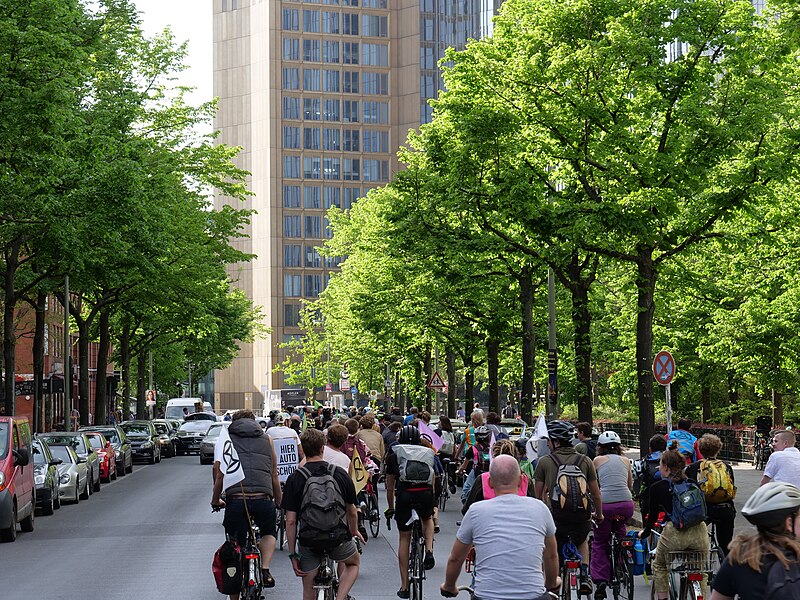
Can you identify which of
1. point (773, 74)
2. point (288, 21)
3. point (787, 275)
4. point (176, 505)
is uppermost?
point (288, 21)

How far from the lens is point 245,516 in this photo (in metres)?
11.4

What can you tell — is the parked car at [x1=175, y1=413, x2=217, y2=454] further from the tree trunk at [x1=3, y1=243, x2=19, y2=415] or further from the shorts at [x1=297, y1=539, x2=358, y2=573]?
the shorts at [x1=297, y1=539, x2=358, y2=573]

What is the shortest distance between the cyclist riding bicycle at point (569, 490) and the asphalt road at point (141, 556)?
9.76ft

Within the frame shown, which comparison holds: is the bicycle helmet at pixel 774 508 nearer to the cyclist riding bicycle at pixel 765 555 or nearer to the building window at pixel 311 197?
the cyclist riding bicycle at pixel 765 555

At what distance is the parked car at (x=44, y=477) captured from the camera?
25.4 meters

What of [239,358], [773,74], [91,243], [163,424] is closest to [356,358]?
[163,424]

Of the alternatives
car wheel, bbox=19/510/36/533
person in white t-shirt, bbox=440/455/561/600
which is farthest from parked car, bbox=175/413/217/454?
person in white t-shirt, bbox=440/455/561/600

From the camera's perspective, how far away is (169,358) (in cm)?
9669

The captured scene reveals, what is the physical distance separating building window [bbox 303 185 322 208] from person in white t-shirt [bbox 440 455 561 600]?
138686 millimetres

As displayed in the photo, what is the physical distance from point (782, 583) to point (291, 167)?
14171 centimetres

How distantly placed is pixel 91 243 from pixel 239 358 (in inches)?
4596

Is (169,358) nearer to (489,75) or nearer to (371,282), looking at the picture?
(371,282)

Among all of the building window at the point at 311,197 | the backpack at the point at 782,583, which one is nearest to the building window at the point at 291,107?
the building window at the point at 311,197

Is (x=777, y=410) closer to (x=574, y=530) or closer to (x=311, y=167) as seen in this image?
(x=574, y=530)
